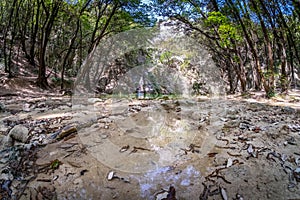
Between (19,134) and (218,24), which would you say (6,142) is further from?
(218,24)

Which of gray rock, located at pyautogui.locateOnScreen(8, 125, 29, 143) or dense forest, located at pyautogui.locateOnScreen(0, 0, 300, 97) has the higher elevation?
dense forest, located at pyautogui.locateOnScreen(0, 0, 300, 97)

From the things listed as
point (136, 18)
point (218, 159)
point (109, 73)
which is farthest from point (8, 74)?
point (218, 159)

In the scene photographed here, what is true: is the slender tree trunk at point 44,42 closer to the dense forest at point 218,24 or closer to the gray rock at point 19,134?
the dense forest at point 218,24

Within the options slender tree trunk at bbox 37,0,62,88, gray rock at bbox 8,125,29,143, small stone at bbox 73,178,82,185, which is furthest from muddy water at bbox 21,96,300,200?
slender tree trunk at bbox 37,0,62,88

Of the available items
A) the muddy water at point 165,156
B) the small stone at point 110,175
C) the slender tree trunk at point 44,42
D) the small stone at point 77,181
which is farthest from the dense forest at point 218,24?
the small stone at point 77,181

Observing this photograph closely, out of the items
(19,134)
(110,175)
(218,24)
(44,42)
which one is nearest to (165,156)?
(110,175)

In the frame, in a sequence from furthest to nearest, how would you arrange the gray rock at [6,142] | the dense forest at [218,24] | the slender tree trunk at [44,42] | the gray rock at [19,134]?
the slender tree trunk at [44,42] → the dense forest at [218,24] → the gray rock at [19,134] → the gray rock at [6,142]

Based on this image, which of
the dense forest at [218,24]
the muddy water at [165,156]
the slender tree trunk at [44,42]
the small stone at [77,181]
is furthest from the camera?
the slender tree trunk at [44,42]

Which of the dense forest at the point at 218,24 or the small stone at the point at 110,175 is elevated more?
the dense forest at the point at 218,24

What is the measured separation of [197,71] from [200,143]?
14751 mm

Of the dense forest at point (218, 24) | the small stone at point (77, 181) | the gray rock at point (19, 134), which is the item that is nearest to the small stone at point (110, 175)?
the small stone at point (77, 181)

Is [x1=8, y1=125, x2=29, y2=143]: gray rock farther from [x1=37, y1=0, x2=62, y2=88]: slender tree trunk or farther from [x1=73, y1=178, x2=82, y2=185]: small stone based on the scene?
[x1=37, y1=0, x2=62, y2=88]: slender tree trunk

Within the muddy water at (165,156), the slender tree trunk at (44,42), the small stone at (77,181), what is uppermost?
the slender tree trunk at (44,42)

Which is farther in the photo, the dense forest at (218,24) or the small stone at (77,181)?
the dense forest at (218,24)
